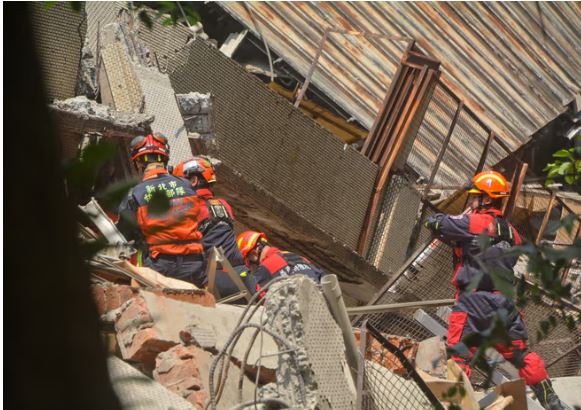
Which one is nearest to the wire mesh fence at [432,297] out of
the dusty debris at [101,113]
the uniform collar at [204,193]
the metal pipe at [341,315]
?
the uniform collar at [204,193]

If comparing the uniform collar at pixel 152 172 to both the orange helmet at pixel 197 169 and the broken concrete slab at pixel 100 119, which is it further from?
the broken concrete slab at pixel 100 119

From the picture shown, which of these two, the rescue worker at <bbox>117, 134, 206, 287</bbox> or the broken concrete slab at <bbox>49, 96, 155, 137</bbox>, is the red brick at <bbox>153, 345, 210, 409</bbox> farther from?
the broken concrete slab at <bbox>49, 96, 155, 137</bbox>

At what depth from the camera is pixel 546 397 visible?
25.9ft

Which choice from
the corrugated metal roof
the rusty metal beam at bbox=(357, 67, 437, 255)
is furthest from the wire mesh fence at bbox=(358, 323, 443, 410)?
the corrugated metal roof

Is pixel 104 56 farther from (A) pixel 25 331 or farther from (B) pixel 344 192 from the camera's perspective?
(A) pixel 25 331

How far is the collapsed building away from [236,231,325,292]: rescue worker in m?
0.57

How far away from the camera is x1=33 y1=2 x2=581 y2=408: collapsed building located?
6.03 meters

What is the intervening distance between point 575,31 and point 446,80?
294 cm

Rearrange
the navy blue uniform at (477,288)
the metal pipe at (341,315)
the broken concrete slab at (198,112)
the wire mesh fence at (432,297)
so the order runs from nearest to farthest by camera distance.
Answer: the metal pipe at (341,315), the navy blue uniform at (477,288), the wire mesh fence at (432,297), the broken concrete slab at (198,112)

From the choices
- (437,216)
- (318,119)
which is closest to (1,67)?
(437,216)

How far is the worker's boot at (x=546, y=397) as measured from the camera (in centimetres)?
789

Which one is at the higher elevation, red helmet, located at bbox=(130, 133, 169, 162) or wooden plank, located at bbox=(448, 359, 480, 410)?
red helmet, located at bbox=(130, 133, 169, 162)

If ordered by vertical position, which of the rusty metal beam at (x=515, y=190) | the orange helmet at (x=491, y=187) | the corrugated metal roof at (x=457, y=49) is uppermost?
the corrugated metal roof at (x=457, y=49)

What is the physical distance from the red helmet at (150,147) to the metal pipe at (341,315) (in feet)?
9.67
